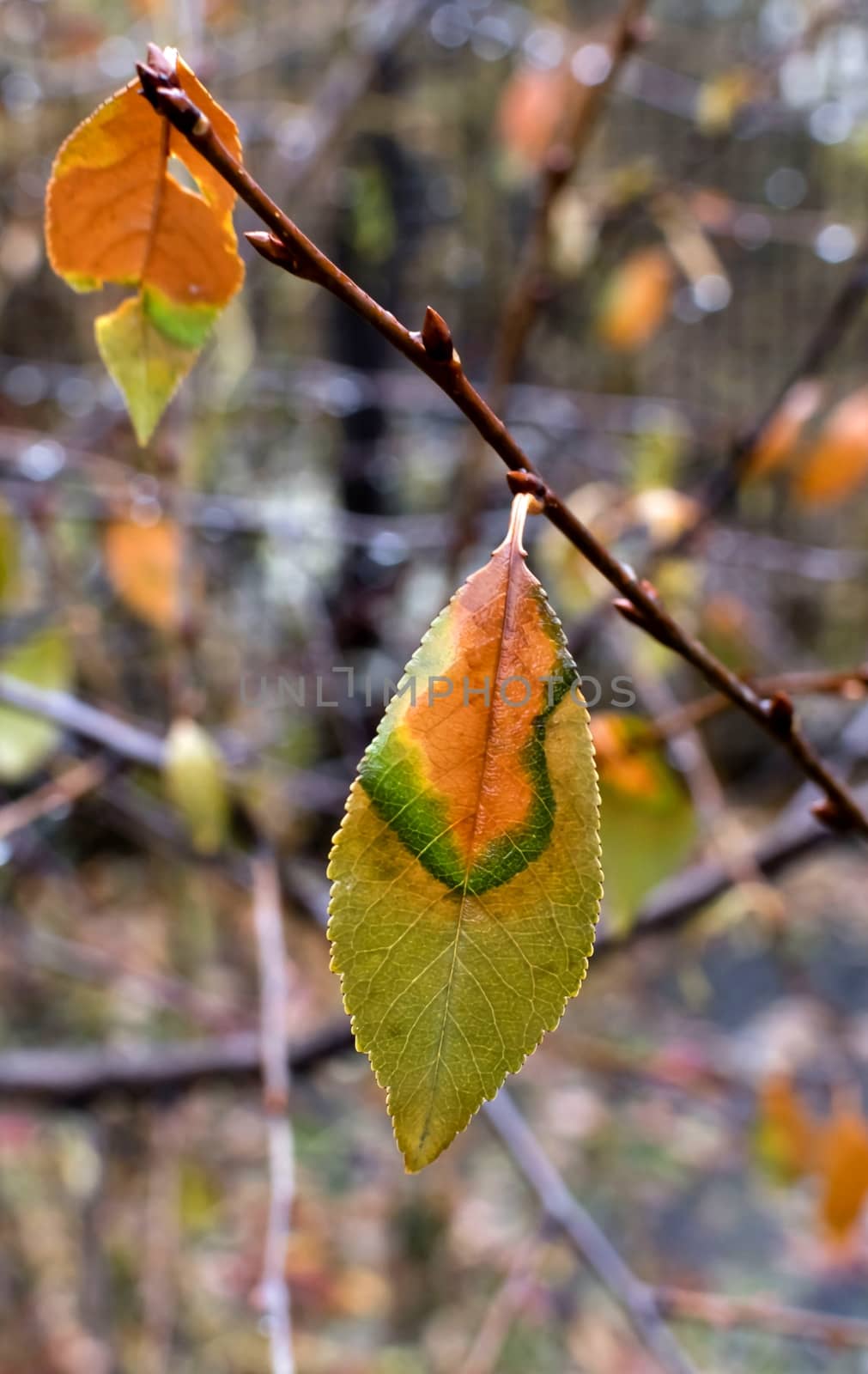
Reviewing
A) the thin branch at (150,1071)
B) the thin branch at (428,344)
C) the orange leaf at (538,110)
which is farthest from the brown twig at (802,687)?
the orange leaf at (538,110)

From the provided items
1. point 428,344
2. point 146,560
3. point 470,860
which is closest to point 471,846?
point 470,860

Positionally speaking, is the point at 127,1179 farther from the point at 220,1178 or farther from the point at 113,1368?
the point at 113,1368

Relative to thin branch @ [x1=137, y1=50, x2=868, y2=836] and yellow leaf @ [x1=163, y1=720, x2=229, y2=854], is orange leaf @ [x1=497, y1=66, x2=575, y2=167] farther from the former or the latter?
thin branch @ [x1=137, y1=50, x2=868, y2=836]

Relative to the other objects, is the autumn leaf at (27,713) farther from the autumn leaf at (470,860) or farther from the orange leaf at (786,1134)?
the orange leaf at (786,1134)

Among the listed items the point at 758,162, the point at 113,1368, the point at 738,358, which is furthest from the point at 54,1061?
the point at 758,162

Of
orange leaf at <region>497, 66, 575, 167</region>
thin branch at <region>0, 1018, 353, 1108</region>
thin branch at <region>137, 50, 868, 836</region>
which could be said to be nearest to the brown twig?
thin branch at <region>137, 50, 868, 836</region>
